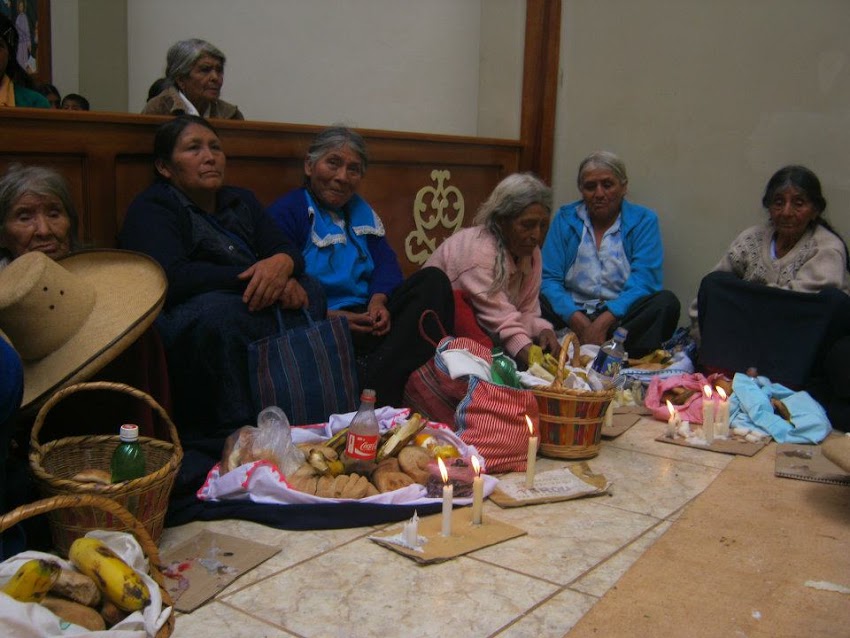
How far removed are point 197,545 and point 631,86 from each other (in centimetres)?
456

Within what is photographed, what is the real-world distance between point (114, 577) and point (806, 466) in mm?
2883

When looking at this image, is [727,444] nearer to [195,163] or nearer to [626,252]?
[626,252]

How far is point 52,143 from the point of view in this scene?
3582 millimetres

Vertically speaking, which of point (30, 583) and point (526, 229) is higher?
point (526, 229)

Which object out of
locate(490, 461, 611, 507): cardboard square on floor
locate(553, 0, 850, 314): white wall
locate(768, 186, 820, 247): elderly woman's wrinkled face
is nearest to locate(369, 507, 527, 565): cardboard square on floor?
locate(490, 461, 611, 507): cardboard square on floor

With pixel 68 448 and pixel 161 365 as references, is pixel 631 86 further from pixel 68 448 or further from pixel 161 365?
pixel 68 448

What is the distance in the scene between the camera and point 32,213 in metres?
3.20

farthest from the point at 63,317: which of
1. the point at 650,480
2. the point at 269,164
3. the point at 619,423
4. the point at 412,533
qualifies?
the point at 619,423

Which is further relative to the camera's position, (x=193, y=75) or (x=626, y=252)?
(x=626, y=252)

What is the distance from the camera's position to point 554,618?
248 centimetres

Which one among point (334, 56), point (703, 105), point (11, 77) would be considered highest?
point (334, 56)

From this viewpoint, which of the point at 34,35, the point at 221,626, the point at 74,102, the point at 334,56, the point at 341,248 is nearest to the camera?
the point at 221,626

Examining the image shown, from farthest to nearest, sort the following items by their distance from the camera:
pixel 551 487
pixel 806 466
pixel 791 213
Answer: pixel 791 213, pixel 806 466, pixel 551 487

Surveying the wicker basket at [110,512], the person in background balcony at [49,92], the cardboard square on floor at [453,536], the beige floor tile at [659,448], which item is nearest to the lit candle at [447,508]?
the cardboard square on floor at [453,536]
